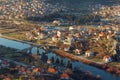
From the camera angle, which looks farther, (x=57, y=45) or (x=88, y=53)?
(x=57, y=45)

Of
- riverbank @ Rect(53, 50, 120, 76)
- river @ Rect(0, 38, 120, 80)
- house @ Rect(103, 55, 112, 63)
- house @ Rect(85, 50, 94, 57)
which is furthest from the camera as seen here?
house @ Rect(85, 50, 94, 57)

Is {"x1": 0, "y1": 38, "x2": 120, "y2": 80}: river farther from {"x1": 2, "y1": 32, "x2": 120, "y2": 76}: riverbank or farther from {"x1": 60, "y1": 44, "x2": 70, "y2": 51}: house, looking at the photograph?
{"x1": 60, "y1": 44, "x2": 70, "y2": 51}: house

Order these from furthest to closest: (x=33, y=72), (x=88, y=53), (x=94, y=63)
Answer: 1. (x=88, y=53)
2. (x=94, y=63)
3. (x=33, y=72)

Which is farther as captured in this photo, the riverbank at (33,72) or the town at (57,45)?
the town at (57,45)

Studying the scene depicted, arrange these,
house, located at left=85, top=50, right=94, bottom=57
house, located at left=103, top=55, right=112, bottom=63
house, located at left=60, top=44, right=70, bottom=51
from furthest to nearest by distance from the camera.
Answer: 1. house, located at left=60, top=44, right=70, bottom=51
2. house, located at left=85, top=50, right=94, bottom=57
3. house, located at left=103, top=55, right=112, bottom=63

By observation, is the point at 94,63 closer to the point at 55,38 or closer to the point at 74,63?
the point at 74,63

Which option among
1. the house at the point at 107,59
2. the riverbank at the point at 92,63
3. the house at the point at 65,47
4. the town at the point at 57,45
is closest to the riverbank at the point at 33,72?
the town at the point at 57,45

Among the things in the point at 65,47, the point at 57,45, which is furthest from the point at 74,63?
the point at 57,45

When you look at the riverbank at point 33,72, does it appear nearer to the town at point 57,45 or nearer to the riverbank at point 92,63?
the town at point 57,45

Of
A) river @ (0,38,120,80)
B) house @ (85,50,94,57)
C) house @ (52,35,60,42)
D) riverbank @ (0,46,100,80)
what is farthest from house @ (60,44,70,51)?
riverbank @ (0,46,100,80)

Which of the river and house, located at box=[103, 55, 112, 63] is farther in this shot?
house, located at box=[103, 55, 112, 63]

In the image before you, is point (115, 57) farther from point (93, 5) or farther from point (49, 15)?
point (93, 5)

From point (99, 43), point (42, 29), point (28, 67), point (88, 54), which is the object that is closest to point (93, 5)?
point (42, 29)
